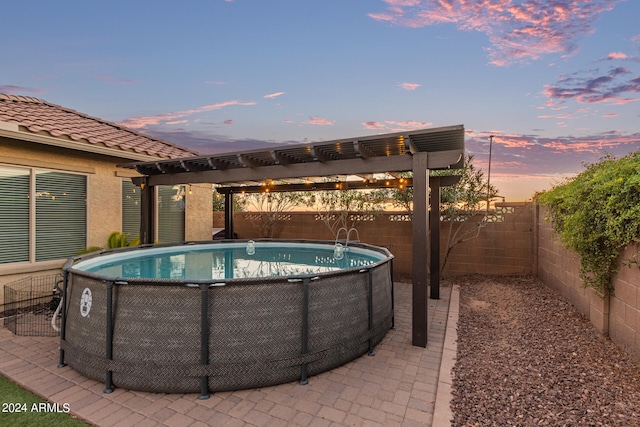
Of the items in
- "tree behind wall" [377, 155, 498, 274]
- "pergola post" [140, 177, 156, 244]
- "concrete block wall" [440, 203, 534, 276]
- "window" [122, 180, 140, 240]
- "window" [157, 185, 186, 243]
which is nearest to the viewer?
"pergola post" [140, 177, 156, 244]

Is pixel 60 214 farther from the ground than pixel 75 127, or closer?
closer

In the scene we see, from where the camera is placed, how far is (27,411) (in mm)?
3027

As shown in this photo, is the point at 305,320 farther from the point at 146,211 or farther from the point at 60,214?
the point at 60,214

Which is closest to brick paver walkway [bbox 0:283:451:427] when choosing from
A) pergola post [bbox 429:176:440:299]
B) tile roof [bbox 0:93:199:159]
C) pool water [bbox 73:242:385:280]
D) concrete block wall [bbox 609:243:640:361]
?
pool water [bbox 73:242:385:280]

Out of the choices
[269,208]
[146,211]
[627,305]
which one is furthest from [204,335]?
[269,208]

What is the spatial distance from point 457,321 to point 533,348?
4.52ft

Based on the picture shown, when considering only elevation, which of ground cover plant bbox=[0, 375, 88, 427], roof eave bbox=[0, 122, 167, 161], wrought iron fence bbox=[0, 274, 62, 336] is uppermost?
roof eave bbox=[0, 122, 167, 161]

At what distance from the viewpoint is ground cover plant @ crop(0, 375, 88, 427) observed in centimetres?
284

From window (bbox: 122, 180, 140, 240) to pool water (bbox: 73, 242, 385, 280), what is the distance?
151 cm

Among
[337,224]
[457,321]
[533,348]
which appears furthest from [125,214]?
[533,348]

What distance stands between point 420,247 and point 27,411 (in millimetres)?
4868

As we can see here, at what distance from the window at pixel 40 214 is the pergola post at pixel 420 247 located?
296 inches

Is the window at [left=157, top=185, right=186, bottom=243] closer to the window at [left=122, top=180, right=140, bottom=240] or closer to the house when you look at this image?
the house

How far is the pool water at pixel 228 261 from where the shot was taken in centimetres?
Result: 621
